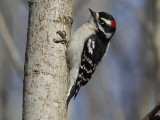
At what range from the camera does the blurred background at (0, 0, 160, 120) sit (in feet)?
24.3

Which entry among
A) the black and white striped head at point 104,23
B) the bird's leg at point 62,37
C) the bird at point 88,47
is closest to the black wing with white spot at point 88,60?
the bird at point 88,47

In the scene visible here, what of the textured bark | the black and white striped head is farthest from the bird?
the textured bark

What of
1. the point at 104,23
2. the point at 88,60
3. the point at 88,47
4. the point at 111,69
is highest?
the point at 104,23

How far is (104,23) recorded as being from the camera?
5344mm

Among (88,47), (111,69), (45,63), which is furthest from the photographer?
(111,69)

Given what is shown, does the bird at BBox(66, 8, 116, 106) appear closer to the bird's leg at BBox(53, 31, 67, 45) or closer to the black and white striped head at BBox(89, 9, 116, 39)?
the black and white striped head at BBox(89, 9, 116, 39)

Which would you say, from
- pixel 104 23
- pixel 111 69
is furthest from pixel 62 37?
pixel 111 69

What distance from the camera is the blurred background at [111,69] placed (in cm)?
742

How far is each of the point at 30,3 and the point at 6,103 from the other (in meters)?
4.83

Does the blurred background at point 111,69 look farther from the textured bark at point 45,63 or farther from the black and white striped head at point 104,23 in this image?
the textured bark at point 45,63

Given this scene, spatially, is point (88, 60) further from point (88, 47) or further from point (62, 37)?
point (62, 37)

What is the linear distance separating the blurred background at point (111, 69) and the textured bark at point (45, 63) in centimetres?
246

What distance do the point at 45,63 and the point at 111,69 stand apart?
5916mm

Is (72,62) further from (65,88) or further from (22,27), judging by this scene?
(22,27)
